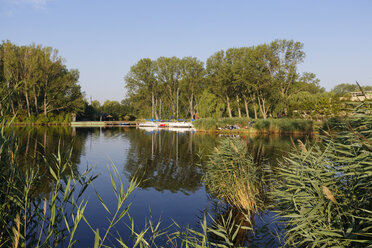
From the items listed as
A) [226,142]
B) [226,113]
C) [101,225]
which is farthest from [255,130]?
[101,225]

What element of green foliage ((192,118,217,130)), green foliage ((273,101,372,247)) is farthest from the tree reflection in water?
green foliage ((192,118,217,130))

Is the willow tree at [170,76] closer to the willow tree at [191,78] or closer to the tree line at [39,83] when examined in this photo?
the willow tree at [191,78]

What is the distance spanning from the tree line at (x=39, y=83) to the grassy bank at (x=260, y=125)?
37785 mm

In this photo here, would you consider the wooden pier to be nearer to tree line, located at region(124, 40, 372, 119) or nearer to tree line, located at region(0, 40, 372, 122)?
tree line, located at region(0, 40, 372, 122)

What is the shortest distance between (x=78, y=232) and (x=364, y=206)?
24.6ft

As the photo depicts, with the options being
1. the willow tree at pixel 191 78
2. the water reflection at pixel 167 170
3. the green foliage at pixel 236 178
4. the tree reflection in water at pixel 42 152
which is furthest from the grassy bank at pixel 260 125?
the green foliage at pixel 236 178

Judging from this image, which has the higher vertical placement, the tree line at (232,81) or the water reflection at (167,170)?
the tree line at (232,81)

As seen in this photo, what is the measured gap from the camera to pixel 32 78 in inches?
2394

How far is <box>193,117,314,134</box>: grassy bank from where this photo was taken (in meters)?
42.3

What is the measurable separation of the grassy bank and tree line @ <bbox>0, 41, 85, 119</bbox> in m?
37.8

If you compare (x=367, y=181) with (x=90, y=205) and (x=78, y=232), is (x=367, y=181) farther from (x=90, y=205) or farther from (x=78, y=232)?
(x=90, y=205)

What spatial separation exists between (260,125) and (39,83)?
52754 mm

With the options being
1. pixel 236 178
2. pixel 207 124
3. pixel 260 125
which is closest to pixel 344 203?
pixel 236 178

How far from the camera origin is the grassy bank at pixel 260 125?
4226 cm
